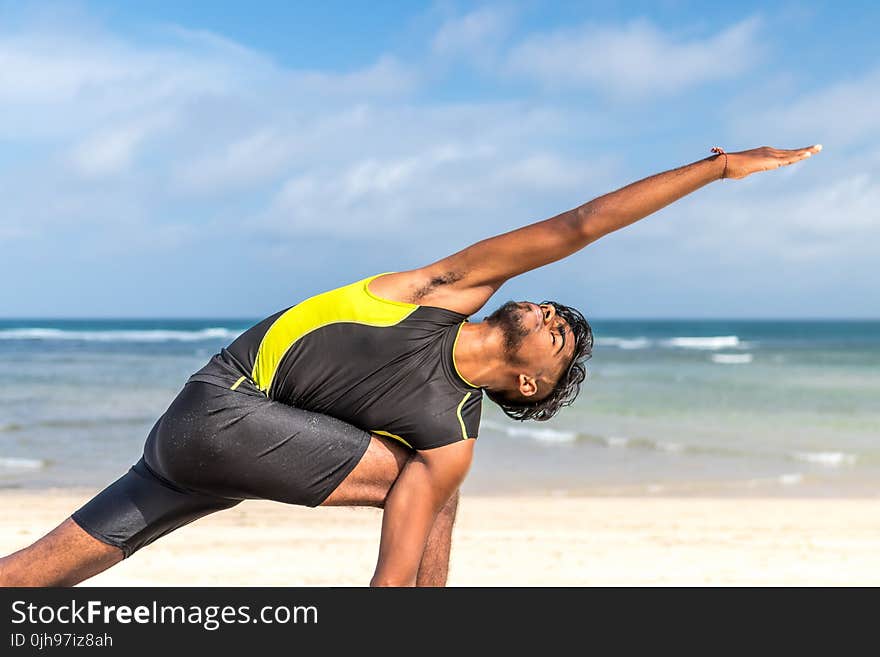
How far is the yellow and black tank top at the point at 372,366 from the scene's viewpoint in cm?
308

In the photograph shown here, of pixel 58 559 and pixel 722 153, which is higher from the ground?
pixel 722 153

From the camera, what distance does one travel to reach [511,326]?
10.3ft

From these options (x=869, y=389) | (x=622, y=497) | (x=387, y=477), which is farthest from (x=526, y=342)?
(x=869, y=389)

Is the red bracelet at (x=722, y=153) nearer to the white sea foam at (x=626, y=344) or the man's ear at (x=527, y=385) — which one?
A: the man's ear at (x=527, y=385)

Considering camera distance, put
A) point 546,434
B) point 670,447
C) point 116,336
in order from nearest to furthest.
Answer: point 670,447
point 546,434
point 116,336

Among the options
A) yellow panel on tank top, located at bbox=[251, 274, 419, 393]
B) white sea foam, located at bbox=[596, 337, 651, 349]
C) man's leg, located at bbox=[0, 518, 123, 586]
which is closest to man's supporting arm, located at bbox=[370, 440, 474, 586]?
yellow panel on tank top, located at bbox=[251, 274, 419, 393]

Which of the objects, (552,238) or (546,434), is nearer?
(552,238)

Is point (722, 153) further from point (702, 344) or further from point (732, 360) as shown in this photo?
point (702, 344)

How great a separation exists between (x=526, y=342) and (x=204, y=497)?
1235mm

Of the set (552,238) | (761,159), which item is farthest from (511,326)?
(761,159)

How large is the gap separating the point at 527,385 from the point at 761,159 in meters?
1.06

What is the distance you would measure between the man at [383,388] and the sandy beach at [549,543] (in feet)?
11.8

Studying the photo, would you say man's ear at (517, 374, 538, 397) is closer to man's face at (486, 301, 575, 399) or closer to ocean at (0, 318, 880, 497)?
man's face at (486, 301, 575, 399)
